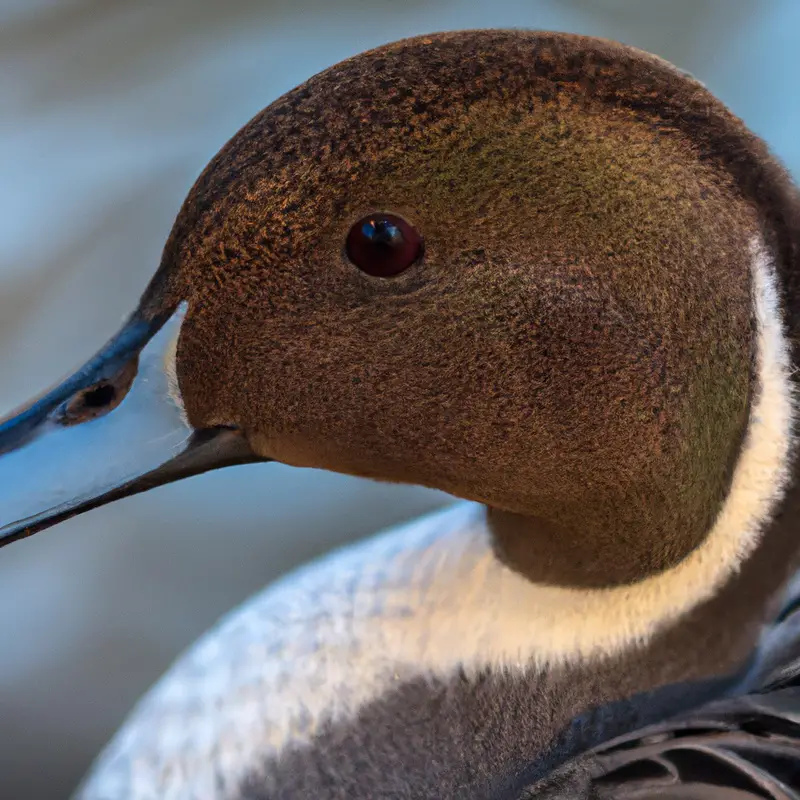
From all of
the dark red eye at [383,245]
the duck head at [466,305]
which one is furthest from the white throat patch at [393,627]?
the dark red eye at [383,245]

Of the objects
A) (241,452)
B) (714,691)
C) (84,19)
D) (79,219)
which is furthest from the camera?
(84,19)

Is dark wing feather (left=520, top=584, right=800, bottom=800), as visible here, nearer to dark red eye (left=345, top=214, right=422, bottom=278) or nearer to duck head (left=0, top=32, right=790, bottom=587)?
duck head (left=0, top=32, right=790, bottom=587)

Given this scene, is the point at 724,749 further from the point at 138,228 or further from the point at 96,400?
the point at 138,228

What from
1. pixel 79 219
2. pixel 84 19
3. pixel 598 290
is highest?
pixel 84 19

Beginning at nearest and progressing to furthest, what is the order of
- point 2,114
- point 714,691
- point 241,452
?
point 241,452
point 714,691
point 2,114

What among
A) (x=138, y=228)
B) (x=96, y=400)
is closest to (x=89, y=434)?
(x=96, y=400)

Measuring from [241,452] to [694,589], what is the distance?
0.39 m

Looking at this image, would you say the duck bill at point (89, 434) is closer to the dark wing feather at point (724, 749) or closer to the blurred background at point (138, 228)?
the dark wing feather at point (724, 749)

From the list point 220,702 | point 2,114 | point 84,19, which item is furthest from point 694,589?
point 84,19

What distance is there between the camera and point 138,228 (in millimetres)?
2051

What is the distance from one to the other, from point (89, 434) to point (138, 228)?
1.21 metres

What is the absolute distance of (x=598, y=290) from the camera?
0.83 meters

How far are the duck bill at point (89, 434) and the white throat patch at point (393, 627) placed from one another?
33cm

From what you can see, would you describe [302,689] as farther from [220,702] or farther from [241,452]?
[241,452]
